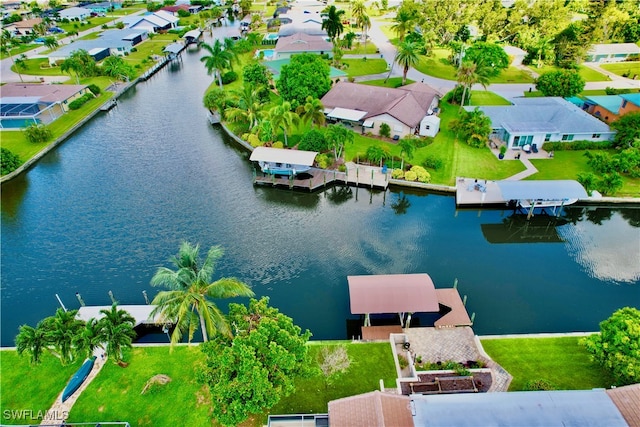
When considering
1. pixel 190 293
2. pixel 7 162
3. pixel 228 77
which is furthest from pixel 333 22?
pixel 190 293

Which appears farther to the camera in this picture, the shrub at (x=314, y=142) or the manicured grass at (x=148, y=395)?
the shrub at (x=314, y=142)

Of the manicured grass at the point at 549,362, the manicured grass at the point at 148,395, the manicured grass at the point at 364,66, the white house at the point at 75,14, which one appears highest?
the white house at the point at 75,14

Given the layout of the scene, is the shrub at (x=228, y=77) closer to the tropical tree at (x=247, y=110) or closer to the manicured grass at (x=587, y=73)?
the tropical tree at (x=247, y=110)

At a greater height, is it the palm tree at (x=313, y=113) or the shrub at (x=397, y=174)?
the palm tree at (x=313, y=113)

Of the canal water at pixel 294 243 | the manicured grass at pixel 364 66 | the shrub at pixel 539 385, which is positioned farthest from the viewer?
the manicured grass at pixel 364 66

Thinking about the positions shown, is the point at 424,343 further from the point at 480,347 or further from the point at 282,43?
the point at 282,43

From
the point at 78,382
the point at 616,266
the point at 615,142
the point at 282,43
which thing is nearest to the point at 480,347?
the point at 616,266

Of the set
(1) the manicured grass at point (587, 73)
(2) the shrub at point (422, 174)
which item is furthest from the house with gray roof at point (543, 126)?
(1) the manicured grass at point (587, 73)

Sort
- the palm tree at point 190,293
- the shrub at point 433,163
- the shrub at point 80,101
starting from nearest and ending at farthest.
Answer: the palm tree at point 190,293
the shrub at point 433,163
the shrub at point 80,101
